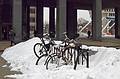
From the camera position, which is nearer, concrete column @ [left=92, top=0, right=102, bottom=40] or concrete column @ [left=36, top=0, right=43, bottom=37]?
concrete column @ [left=92, top=0, right=102, bottom=40]

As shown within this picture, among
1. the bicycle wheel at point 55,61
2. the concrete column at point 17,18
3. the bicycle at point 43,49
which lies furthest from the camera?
the concrete column at point 17,18

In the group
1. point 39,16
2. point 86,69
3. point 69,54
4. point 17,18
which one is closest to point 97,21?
point 17,18

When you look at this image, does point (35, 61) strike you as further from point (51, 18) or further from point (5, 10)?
point (51, 18)

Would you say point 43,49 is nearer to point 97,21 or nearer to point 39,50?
point 39,50

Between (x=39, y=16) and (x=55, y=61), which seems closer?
(x=55, y=61)

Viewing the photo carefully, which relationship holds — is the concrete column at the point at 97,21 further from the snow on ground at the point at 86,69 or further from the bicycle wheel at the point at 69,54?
the bicycle wheel at the point at 69,54

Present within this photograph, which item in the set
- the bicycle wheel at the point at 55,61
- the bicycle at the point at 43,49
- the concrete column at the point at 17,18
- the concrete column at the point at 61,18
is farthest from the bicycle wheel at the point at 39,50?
the concrete column at the point at 61,18

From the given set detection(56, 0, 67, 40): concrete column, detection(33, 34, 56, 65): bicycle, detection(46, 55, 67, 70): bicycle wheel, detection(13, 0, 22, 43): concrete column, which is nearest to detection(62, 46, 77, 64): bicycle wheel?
detection(46, 55, 67, 70): bicycle wheel

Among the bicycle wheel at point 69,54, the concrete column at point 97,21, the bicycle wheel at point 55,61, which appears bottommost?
the bicycle wheel at point 55,61

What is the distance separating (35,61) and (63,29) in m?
29.4

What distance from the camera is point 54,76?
9.30 meters

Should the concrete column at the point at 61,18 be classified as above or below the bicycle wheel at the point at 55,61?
above

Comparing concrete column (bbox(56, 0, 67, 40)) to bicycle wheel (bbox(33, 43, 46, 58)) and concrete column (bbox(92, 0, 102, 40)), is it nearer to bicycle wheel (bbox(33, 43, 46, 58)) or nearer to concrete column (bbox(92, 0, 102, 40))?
concrete column (bbox(92, 0, 102, 40))

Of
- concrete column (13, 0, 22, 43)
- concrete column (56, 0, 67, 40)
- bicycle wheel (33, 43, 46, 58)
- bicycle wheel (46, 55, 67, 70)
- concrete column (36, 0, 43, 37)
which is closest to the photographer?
bicycle wheel (46, 55, 67, 70)
